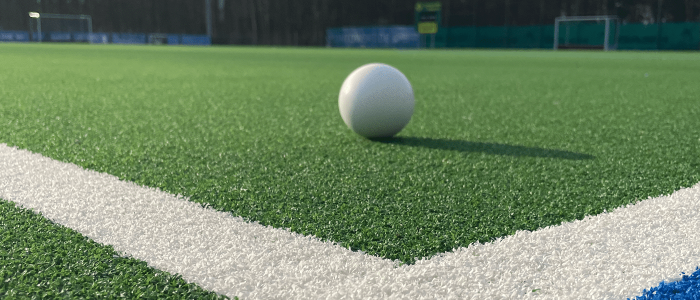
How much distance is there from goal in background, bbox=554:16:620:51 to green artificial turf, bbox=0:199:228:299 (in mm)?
32337

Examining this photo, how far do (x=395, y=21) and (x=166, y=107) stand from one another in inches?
1455

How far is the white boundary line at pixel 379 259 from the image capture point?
1.50 m

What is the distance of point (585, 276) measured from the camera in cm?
158

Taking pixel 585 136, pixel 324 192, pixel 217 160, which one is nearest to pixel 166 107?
pixel 217 160

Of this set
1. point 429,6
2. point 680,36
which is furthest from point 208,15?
point 680,36

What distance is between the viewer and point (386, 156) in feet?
10.5

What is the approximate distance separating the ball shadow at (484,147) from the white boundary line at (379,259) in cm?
98

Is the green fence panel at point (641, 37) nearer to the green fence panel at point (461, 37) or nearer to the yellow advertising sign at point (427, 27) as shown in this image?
the green fence panel at point (461, 37)

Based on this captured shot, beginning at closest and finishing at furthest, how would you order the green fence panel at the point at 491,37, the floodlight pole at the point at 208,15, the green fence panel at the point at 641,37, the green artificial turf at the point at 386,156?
the green artificial turf at the point at 386,156
the green fence panel at the point at 641,37
the green fence panel at the point at 491,37
the floodlight pole at the point at 208,15

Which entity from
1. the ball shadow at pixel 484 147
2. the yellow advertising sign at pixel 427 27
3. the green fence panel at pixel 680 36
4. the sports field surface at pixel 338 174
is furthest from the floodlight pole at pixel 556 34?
the ball shadow at pixel 484 147

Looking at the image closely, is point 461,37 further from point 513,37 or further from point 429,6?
point 513,37

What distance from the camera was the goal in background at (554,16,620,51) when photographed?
30469 millimetres

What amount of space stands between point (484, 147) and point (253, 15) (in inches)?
1808

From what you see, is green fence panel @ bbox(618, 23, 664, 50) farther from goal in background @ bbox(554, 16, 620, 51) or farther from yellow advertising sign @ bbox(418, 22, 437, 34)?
yellow advertising sign @ bbox(418, 22, 437, 34)
